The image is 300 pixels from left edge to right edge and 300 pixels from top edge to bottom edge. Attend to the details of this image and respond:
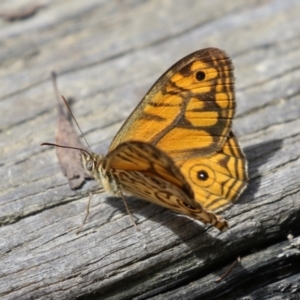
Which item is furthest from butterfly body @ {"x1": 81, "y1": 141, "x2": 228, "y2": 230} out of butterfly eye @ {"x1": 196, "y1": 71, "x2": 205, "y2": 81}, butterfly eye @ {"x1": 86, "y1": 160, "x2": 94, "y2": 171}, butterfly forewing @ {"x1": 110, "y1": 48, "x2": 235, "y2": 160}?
butterfly eye @ {"x1": 196, "y1": 71, "x2": 205, "y2": 81}

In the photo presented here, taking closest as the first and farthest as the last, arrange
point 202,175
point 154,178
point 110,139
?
point 154,178 < point 202,175 < point 110,139

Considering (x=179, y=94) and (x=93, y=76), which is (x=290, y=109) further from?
(x=93, y=76)

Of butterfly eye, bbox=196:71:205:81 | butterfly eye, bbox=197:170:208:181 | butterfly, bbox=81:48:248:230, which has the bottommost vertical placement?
butterfly eye, bbox=197:170:208:181

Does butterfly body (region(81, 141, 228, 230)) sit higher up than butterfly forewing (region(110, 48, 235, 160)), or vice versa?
butterfly forewing (region(110, 48, 235, 160))

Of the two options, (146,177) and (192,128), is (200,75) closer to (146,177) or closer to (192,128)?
(192,128)

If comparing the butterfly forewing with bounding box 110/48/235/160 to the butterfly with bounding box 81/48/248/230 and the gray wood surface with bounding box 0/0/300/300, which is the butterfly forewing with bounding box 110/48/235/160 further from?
the gray wood surface with bounding box 0/0/300/300

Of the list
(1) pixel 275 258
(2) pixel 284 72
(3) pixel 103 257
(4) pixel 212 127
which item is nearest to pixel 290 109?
(2) pixel 284 72

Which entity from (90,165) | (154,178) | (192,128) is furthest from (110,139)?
(154,178)

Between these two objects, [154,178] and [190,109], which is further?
[190,109]

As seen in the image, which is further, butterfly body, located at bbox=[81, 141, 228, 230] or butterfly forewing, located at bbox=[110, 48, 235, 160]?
butterfly forewing, located at bbox=[110, 48, 235, 160]
